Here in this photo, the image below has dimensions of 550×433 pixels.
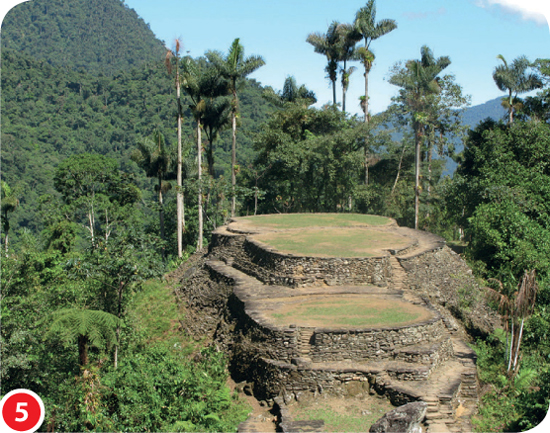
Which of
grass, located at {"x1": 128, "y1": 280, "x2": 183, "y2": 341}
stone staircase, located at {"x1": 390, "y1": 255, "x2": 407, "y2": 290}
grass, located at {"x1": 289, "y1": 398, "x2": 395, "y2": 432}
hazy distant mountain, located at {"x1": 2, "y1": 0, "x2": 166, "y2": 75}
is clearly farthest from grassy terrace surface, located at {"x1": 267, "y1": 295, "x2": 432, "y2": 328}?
hazy distant mountain, located at {"x1": 2, "y1": 0, "x2": 166, "y2": 75}

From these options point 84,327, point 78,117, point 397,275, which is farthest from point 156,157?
point 78,117

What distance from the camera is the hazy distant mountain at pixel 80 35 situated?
127m

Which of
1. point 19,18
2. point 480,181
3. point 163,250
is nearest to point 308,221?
point 480,181

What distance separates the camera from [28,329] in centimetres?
1354

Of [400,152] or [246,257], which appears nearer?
[246,257]

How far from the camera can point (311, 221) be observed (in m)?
22.9

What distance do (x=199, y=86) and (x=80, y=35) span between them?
126m

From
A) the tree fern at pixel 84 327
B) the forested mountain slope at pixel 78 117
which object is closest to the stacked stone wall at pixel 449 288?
the tree fern at pixel 84 327

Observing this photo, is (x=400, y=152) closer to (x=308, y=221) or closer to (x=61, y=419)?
(x=308, y=221)

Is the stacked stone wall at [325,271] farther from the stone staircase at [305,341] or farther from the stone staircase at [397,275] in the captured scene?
the stone staircase at [305,341]

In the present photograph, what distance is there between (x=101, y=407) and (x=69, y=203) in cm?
1968

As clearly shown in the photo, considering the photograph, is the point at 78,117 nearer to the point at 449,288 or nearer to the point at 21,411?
the point at 449,288

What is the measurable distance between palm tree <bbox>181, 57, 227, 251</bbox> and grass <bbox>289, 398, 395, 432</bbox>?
15.9 metres

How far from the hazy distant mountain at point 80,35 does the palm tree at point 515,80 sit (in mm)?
105954
